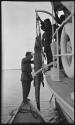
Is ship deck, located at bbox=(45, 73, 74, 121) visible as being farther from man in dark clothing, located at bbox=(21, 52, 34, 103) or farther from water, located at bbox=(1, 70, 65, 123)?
man in dark clothing, located at bbox=(21, 52, 34, 103)

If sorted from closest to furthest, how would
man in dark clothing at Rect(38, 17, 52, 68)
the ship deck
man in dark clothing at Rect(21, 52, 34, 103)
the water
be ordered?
the ship deck, man in dark clothing at Rect(38, 17, 52, 68), the water, man in dark clothing at Rect(21, 52, 34, 103)

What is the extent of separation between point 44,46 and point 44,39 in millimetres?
160

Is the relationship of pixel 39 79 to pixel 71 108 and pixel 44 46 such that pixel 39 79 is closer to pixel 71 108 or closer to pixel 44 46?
pixel 44 46

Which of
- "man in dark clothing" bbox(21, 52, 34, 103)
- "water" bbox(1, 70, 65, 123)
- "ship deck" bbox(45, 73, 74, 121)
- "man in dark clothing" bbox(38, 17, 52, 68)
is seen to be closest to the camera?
"ship deck" bbox(45, 73, 74, 121)

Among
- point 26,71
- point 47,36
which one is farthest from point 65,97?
point 26,71

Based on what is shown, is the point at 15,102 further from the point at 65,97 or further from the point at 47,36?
the point at 65,97

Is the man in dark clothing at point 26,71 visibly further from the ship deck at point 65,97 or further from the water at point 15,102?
the ship deck at point 65,97

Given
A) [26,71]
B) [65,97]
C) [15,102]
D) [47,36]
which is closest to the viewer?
[65,97]

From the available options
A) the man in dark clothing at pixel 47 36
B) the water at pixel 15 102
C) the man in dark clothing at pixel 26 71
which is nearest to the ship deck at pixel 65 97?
the water at pixel 15 102

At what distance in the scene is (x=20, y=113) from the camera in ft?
16.9

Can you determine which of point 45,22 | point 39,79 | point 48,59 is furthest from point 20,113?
point 45,22

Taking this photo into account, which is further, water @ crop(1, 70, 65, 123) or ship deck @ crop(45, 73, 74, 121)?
water @ crop(1, 70, 65, 123)

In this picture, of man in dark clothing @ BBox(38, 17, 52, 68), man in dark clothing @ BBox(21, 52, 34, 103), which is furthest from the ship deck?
man in dark clothing @ BBox(21, 52, 34, 103)

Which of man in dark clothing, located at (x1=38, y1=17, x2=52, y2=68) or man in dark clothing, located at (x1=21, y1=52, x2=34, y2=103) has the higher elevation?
man in dark clothing, located at (x1=38, y1=17, x2=52, y2=68)
